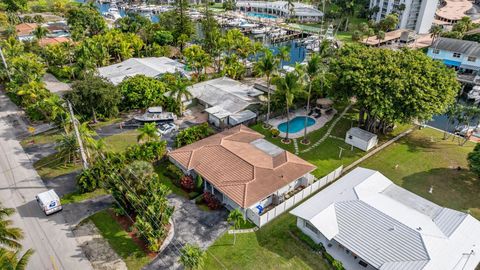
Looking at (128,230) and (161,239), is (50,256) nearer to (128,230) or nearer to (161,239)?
(128,230)

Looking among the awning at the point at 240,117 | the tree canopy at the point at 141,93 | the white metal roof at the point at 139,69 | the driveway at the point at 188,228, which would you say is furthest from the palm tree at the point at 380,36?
the driveway at the point at 188,228

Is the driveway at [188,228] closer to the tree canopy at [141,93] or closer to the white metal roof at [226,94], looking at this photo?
the white metal roof at [226,94]

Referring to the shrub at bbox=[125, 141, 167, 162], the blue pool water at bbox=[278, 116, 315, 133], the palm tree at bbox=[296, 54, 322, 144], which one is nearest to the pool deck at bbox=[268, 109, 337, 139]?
the blue pool water at bbox=[278, 116, 315, 133]

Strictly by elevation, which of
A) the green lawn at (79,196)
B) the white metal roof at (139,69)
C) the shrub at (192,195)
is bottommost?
the green lawn at (79,196)

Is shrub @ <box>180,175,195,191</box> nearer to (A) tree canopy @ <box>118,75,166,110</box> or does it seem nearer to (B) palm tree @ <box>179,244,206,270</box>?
→ (B) palm tree @ <box>179,244,206,270</box>

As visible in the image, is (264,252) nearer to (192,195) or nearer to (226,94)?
(192,195)

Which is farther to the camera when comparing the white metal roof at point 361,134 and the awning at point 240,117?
the awning at point 240,117

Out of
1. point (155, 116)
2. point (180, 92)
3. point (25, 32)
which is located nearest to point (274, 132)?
point (180, 92)
